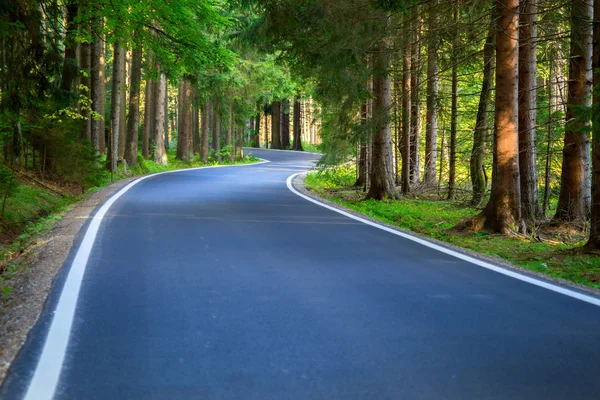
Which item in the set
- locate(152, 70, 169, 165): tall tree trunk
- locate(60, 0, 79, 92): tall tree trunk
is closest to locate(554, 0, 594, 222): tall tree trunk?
locate(60, 0, 79, 92): tall tree trunk

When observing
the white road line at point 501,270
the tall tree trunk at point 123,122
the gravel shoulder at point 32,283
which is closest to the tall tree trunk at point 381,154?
the white road line at point 501,270

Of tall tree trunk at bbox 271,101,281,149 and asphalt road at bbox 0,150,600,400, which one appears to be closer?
asphalt road at bbox 0,150,600,400

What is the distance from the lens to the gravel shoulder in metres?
4.43

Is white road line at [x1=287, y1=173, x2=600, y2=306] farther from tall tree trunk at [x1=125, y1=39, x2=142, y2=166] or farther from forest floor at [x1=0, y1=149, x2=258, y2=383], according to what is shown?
tall tree trunk at [x1=125, y1=39, x2=142, y2=166]

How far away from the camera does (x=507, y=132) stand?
11.7 metres

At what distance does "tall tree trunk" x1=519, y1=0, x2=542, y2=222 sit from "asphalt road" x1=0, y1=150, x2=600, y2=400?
241 inches

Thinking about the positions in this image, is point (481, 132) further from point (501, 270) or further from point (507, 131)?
point (501, 270)

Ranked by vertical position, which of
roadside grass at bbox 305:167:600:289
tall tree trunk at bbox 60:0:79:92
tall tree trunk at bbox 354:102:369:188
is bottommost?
roadside grass at bbox 305:167:600:289

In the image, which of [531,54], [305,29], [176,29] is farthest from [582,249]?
[176,29]

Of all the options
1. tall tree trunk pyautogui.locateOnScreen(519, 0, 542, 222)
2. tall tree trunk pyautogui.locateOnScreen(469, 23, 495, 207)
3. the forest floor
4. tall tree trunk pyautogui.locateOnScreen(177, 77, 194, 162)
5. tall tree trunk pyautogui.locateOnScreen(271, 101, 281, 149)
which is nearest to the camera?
the forest floor

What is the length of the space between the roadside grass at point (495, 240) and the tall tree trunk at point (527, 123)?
1.21m

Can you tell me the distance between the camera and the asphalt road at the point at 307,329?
367 centimetres

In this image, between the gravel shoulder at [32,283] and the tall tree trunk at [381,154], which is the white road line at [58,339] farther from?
the tall tree trunk at [381,154]

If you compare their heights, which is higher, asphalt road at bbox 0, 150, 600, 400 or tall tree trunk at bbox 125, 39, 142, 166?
tall tree trunk at bbox 125, 39, 142, 166
